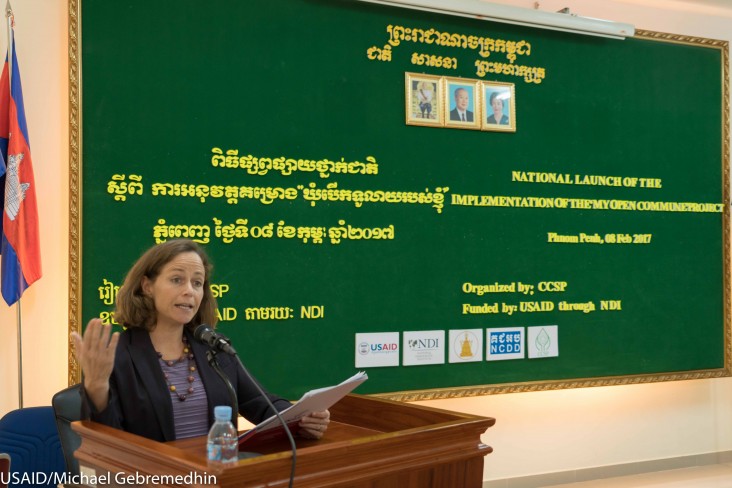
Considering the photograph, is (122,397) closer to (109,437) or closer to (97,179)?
(109,437)

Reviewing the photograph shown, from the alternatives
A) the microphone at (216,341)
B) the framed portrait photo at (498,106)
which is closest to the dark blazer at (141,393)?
the microphone at (216,341)

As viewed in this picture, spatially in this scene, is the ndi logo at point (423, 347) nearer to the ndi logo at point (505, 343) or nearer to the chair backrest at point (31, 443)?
the ndi logo at point (505, 343)

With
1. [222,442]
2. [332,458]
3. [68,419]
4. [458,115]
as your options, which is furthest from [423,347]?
[222,442]

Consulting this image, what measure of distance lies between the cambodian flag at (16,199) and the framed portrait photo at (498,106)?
230 cm

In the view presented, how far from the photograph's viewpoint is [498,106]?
4.40 meters

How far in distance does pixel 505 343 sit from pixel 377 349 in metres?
0.77

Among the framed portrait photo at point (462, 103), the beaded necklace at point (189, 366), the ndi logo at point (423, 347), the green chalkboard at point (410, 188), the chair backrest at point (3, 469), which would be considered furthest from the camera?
the framed portrait photo at point (462, 103)

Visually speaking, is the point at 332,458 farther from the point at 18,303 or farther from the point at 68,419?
the point at 18,303

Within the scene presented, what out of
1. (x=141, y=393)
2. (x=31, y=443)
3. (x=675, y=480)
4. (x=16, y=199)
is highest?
(x=16, y=199)

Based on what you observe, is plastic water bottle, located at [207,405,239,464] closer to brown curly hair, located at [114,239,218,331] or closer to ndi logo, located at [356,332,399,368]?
brown curly hair, located at [114,239,218,331]

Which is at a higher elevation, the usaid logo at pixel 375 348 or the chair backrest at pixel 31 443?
the usaid logo at pixel 375 348

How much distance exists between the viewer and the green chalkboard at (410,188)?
11.8 ft

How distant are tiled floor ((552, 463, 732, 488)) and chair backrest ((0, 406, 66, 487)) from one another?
120 inches

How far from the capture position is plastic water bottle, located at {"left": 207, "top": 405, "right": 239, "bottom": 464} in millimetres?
1594
